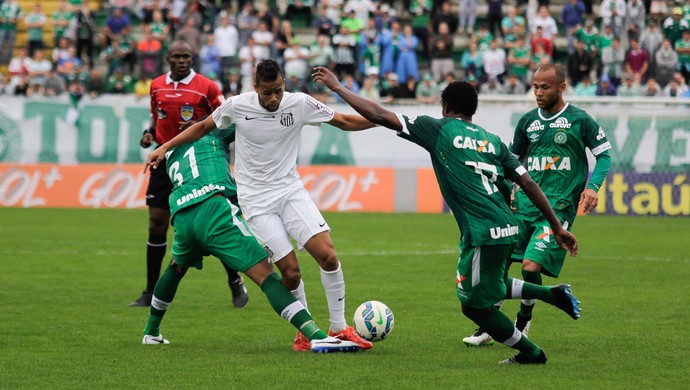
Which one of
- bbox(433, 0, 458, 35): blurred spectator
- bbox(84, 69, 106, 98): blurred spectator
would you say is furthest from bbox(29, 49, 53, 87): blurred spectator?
bbox(433, 0, 458, 35): blurred spectator

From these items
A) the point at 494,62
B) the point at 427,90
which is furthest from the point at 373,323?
the point at 494,62

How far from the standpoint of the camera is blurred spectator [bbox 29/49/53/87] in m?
29.3

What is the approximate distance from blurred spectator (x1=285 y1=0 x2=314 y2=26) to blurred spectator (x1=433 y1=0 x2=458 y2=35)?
3.76 meters

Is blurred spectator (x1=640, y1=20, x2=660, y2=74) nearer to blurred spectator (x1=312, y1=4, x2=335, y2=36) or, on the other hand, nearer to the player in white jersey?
blurred spectator (x1=312, y1=4, x2=335, y2=36)

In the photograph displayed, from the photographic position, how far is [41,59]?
30016mm

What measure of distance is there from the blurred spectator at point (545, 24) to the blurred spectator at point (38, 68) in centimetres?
1216

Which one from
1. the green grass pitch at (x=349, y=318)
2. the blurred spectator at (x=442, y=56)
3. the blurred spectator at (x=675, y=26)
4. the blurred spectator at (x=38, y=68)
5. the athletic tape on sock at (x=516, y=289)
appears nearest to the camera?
the green grass pitch at (x=349, y=318)

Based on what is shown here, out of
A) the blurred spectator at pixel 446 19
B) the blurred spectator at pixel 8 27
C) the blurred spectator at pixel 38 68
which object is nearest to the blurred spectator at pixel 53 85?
the blurred spectator at pixel 38 68

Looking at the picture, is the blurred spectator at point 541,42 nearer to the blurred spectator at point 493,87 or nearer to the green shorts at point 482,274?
the blurred spectator at point 493,87

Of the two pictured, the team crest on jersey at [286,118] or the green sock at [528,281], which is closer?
the team crest on jersey at [286,118]

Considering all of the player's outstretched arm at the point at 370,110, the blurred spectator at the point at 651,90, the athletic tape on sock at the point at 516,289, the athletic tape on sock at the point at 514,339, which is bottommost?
the athletic tape on sock at the point at 514,339

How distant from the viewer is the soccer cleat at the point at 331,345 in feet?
28.2

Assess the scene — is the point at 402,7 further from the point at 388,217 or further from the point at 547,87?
the point at 547,87

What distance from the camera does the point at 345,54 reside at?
28703 mm
